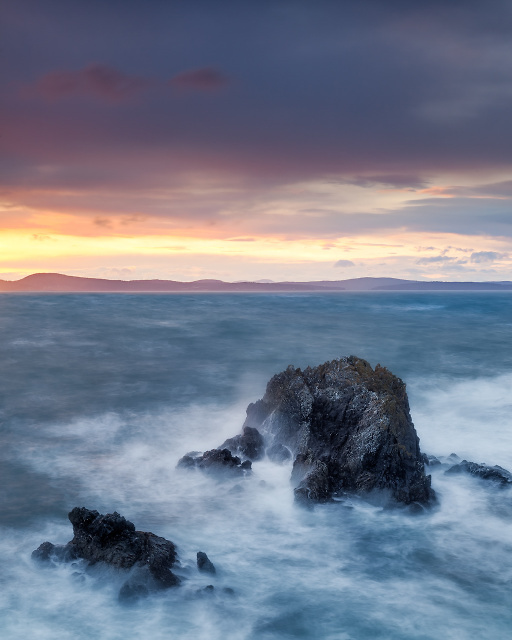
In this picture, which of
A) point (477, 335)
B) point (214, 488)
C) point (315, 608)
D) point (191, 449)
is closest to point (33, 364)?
point (191, 449)

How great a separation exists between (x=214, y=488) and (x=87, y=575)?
4903 mm

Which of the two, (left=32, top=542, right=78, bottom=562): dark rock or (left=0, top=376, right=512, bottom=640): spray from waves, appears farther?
(left=32, top=542, right=78, bottom=562): dark rock

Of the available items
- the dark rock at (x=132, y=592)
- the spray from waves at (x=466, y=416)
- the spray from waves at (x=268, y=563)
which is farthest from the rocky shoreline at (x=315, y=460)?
the spray from waves at (x=466, y=416)

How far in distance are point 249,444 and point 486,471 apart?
22.5 feet

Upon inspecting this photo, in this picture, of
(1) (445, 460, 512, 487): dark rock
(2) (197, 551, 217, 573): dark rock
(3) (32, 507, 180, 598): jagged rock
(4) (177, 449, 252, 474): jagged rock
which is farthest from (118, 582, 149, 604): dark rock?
(1) (445, 460, 512, 487): dark rock

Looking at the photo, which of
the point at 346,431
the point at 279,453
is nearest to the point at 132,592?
the point at 279,453

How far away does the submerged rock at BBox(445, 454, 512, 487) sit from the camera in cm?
1512

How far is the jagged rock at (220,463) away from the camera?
1568 centimetres

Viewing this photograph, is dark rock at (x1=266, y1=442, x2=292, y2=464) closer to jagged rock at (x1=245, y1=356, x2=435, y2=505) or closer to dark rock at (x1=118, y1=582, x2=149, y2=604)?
jagged rock at (x1=245, y1=356, x2=435, y2=505)

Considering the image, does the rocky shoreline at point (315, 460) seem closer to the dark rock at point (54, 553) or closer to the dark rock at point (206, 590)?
the dark rock at point (54, 553)

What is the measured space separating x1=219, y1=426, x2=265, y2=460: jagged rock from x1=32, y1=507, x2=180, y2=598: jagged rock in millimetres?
5406

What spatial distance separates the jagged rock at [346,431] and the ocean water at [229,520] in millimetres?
664

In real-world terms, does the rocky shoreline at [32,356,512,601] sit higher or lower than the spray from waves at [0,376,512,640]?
higher

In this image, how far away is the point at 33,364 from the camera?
105 feet
